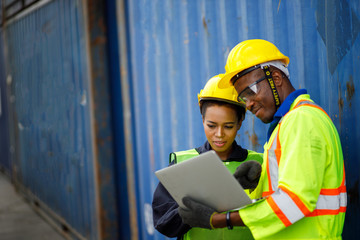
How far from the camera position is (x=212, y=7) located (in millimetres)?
3467

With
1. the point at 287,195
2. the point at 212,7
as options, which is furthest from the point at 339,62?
the point at 212,7

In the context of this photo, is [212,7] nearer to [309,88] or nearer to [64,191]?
[309,88]

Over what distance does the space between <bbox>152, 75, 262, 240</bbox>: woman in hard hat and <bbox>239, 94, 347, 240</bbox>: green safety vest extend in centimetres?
54

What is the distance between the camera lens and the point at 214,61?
11.5 feet

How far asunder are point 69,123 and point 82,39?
1.36m

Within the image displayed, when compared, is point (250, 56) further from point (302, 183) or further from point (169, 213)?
point (169, 213)

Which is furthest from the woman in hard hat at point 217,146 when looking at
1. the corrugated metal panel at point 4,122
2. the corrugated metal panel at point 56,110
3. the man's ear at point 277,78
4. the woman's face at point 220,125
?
the corrugated metal panel at point 4,122

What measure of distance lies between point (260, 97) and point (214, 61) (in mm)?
1571

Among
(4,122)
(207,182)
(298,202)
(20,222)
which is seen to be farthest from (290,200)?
(4,122)

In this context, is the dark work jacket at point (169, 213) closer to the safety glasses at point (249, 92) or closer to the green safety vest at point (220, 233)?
the green safety vest at point (220, 233)

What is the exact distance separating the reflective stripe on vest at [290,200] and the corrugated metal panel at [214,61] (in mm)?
539

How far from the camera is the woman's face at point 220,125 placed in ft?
7.84

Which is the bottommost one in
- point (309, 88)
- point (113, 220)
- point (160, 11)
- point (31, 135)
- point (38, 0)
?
point (113, 220)

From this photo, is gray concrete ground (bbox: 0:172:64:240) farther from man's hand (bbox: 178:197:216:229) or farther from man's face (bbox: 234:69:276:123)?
man's face (bbox: 234:69:276:123)
